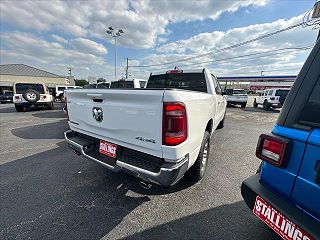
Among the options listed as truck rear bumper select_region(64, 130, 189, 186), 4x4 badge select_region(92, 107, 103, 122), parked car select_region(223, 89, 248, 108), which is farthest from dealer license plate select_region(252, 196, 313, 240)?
parked car select_region(223, 89, 248, 108)

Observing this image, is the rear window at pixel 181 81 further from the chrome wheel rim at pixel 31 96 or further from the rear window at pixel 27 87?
the rear window at pixel 27 87

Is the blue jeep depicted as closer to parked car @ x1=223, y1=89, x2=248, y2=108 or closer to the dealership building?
parked car @ x1=223, y1=89, x2=248, y2=108

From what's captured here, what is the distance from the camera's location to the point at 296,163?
1400 millimetres

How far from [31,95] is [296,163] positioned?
13788 mm

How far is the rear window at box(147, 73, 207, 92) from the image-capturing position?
4488mm

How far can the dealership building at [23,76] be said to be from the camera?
43.2 meters

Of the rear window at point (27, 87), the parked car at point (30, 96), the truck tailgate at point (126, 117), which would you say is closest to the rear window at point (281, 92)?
the truck tailgate at point (126, 117)

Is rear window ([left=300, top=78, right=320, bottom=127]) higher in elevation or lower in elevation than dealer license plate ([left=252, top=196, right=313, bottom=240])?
higher

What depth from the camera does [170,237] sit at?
2.14m

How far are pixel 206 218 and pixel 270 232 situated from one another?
73cm

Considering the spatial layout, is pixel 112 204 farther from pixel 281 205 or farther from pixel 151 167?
pixel 281 205

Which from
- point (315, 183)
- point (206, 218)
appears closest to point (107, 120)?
point (206, 218)

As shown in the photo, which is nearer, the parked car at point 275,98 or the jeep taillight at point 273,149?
the jeep taillight at point 273,149

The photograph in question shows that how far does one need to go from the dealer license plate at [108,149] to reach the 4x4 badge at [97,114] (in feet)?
1.10
